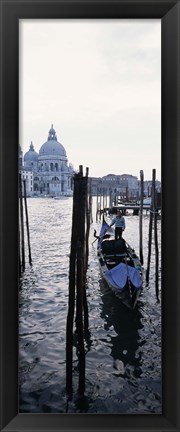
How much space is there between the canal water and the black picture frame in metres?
0.07

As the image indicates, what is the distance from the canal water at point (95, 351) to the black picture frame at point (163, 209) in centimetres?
7

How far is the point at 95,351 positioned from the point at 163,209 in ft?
5.29

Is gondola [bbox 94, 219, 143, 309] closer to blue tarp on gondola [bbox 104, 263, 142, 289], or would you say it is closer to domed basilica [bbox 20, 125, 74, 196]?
blue tarp on gondola [bbox 104, 263, 142, 289]

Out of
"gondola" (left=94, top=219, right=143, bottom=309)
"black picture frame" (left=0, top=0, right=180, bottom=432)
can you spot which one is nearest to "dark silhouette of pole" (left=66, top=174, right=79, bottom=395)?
"black picture frame" (left=0, top=0, right=180, bottom=432)

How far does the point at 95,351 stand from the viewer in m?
2.43

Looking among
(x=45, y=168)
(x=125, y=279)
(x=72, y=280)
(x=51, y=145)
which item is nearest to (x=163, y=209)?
(x=72, y=280)

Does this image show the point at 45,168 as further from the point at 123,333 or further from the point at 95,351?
the point at 95,351

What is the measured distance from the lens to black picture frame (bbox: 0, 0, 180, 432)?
1.12 meters

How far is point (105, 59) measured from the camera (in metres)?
1.47
